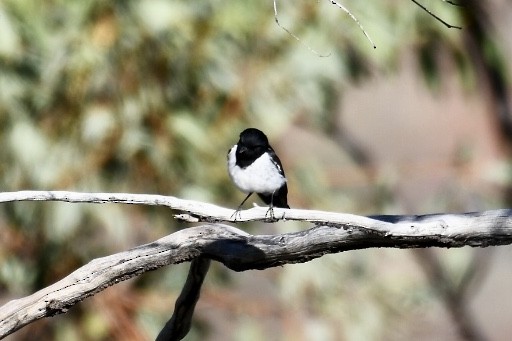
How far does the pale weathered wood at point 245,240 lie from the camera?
9.04ft

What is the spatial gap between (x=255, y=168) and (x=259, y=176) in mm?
39

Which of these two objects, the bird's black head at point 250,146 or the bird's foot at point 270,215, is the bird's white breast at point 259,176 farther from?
the bird's foot at point 270,215

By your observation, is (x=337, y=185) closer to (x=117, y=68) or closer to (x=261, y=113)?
(x=261, y=113)

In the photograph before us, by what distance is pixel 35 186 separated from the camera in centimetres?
620

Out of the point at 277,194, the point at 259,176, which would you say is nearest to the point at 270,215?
the point at 259,176

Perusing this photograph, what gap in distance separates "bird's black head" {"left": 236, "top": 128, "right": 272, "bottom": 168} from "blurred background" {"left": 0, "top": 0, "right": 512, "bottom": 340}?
217 centimetres

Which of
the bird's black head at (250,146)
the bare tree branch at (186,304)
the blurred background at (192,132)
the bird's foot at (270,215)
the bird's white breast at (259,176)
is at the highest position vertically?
the blurred background at (192,132)

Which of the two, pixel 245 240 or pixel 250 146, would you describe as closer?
pixel 245 240

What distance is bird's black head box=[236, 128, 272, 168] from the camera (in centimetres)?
375

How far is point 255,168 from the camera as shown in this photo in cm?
372

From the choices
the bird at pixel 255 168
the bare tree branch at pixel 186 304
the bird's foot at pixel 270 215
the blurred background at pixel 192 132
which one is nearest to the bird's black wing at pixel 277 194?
the bird at pixel 255 168

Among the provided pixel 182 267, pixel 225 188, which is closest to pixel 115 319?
pixel 182 267

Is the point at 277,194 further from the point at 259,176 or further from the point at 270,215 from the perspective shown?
the point at 270,215

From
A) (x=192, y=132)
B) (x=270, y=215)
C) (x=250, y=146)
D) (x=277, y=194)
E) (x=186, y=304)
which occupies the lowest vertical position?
(x=270, y=215)
